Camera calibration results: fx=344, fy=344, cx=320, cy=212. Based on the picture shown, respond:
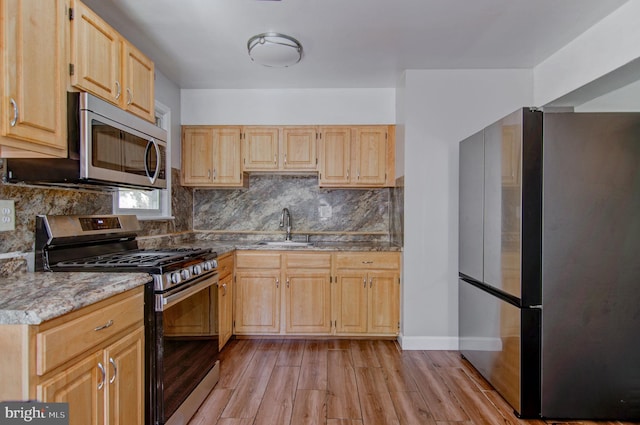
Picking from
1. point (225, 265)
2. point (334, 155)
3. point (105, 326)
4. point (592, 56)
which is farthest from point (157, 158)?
point (592, 56)

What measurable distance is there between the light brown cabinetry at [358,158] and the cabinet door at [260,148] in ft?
1.61

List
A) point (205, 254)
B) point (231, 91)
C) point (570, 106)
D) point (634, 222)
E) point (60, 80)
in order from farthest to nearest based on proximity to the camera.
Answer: point (231, 91) → point (570, 106) → point (205, 254) → point (634, 222) → point (60, 80)

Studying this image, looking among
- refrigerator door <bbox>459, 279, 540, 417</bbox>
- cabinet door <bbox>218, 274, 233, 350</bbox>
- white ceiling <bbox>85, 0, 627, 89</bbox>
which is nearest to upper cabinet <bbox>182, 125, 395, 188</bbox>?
white ceiling <bbox>85, 0, 627, 89</bbox>

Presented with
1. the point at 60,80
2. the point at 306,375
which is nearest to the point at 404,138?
the point at 306,375

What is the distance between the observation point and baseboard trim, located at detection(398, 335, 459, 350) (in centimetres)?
311

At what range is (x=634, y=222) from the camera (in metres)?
2.01

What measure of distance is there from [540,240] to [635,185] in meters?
0.63

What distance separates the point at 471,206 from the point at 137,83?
8.29 feet

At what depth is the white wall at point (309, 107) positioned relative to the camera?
142 inches

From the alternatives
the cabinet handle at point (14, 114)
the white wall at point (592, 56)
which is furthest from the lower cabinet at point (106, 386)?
the white wall at point (592, 56)

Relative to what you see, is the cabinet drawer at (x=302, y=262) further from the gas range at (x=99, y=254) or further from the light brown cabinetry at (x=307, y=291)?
the gas range at (x=99, y=254)

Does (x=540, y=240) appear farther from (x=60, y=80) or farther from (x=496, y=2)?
(x=60, y=80)

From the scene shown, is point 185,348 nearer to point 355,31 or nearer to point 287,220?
point 287,220

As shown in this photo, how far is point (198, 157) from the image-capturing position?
11.9ft
